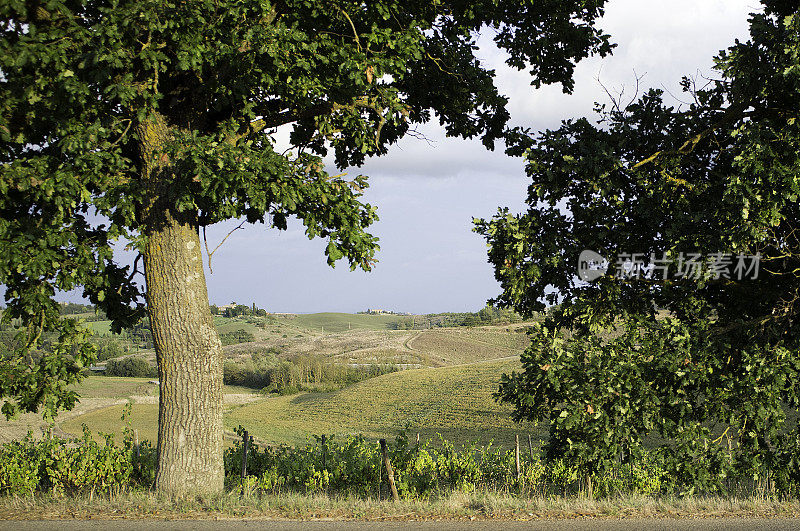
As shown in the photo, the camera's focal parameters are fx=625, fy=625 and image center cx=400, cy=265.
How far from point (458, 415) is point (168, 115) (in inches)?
1460

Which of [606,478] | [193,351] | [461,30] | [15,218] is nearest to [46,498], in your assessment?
[193,351]

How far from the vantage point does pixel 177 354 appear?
9891mm

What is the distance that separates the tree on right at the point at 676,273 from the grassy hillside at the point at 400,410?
21.3m

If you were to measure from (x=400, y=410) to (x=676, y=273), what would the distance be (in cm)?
4294

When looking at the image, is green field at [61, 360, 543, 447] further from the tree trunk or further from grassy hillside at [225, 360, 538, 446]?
the tree trunk

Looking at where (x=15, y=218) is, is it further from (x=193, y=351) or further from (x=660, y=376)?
(x=660, y=376)

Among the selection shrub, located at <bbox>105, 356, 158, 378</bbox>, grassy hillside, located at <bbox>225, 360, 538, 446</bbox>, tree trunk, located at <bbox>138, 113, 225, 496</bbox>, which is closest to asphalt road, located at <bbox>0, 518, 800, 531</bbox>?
tree trunk, located at <bbox>138, 113, 225, 496</bbox>

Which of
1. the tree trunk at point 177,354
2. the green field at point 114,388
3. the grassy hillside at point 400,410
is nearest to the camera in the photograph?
the tree trunk at point 177,354

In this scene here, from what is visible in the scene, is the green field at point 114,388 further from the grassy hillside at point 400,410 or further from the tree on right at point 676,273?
the tree on right at point 676,273

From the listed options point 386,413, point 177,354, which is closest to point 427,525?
point 177,354

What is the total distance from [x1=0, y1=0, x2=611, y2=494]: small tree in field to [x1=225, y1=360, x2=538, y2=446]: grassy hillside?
23264 millimetres

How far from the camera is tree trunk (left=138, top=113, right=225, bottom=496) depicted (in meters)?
9.85

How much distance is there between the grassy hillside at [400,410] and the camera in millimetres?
38875

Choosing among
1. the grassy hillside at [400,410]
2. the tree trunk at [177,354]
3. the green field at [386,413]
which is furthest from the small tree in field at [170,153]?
the grassy hillside at [400,410]
